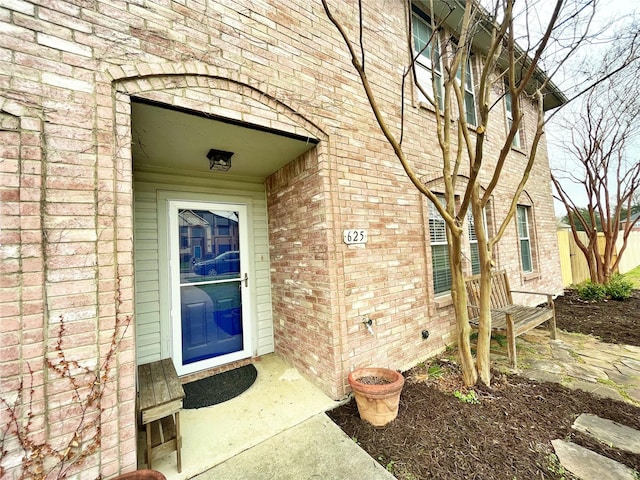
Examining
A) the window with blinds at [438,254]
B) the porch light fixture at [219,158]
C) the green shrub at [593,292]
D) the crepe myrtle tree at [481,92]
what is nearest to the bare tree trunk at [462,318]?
the crepe myrtle tree at [481,92]

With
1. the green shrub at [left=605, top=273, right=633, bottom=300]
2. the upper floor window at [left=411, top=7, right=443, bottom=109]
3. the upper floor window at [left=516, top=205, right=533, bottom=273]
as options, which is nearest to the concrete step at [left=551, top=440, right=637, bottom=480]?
the upper floor window at [left=411, top=7, right=443, bottom=109]

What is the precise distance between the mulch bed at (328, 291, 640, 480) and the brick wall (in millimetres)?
570

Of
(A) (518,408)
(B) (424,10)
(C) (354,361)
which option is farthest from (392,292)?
(B) (424,10)

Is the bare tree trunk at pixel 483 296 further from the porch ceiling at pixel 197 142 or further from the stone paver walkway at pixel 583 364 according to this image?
the porch ceiling at pixel 197 142

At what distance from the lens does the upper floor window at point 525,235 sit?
643cm

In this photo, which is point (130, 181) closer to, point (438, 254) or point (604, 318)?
point (438, 254)

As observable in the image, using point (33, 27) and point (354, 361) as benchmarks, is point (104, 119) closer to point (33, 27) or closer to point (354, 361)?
point (33, 27)

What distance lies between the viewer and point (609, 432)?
2.17 metres

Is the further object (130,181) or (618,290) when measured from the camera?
(618,290)

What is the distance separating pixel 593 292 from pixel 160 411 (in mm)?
9475

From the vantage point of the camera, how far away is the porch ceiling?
224 cm

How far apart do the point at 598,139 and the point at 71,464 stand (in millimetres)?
10705

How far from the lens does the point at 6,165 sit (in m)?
1.52

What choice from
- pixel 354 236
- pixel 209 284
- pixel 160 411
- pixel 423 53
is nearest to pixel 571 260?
pixel 423 53
